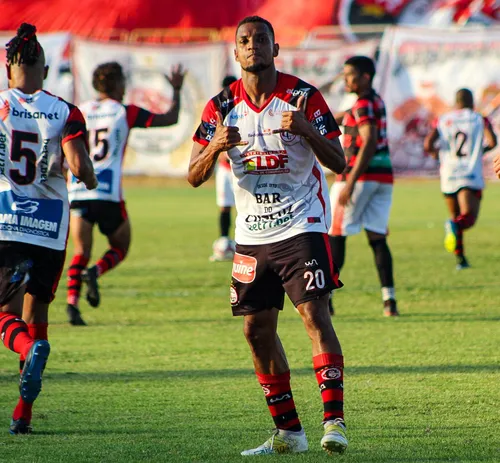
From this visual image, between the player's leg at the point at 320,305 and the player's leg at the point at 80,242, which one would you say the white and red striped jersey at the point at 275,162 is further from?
the player's leg at the point at 80,242

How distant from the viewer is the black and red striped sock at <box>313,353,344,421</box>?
227 inches

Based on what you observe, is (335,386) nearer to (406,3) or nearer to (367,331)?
(367,331)

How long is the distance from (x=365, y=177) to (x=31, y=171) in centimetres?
502

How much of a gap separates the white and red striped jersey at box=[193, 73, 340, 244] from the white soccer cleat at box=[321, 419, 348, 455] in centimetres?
100

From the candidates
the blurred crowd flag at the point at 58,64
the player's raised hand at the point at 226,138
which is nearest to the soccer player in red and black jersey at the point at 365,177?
the player's raised hand at the point at 226,138

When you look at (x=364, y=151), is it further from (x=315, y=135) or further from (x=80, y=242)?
(x=315, y=135)

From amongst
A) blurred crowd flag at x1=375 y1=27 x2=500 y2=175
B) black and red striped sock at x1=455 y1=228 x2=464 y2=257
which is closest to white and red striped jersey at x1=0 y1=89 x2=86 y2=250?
black and red striped sock at x1=455 y1=228 x2=464 y2=257

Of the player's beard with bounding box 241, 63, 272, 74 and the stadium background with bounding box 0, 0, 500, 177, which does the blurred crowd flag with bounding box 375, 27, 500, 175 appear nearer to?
the stadium background with bounding box 0, 0, 500, 177

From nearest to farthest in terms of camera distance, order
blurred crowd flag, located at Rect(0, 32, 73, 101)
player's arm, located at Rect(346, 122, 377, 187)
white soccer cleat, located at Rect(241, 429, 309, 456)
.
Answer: white soccer cleat, located at Rect(241, 429, 309, 456) < player's arm, located at Rect(346, 122, 377, 187) < blurred crowd flag, located at Rect(0, 32, 73, 101)

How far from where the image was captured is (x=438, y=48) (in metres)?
31.2

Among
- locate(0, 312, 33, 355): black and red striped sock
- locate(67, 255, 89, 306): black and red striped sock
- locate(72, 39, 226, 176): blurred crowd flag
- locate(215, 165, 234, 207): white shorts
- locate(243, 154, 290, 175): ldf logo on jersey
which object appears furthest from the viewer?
locate(72, 39, 226, 176): blurred crowd flag

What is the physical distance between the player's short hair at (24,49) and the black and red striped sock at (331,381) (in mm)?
2378

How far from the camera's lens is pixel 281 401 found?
6.00 metres

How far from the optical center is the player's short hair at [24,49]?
6641 millimetres
